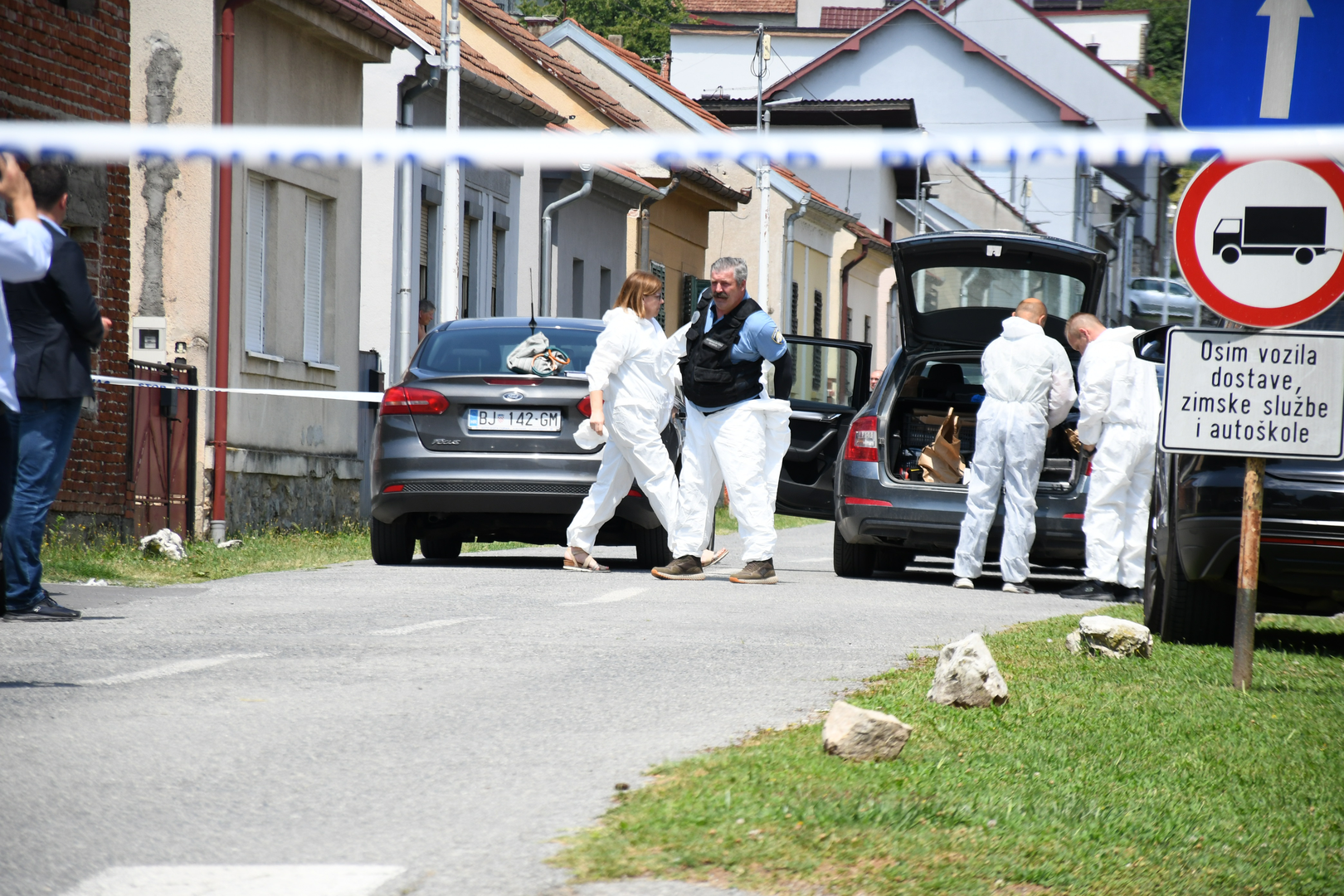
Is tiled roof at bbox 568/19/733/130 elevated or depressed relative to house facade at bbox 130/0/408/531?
elevated

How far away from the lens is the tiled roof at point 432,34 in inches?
961

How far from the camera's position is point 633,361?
39.4ft

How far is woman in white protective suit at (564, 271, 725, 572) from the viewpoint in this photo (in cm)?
1193

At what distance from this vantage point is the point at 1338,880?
4191 millimetres

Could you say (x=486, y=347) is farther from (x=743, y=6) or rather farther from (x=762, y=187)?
(x=743, y=6)

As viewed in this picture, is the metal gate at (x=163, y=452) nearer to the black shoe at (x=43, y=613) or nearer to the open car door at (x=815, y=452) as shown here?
the open car door at (x=815, y=452)

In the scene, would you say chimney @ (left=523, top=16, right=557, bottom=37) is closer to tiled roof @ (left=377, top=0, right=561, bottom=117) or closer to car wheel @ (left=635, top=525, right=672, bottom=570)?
tiled roof @ (left=377, top=0, right=561, bottom=117)

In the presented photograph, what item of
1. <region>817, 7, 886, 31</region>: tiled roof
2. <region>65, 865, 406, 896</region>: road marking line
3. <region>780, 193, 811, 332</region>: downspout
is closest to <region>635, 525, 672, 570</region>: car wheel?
<region>65, 865, 406, 896</region>: road marking line

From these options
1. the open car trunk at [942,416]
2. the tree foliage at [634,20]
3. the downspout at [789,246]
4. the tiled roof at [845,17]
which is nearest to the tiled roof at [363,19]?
the open car trunk at [942,416]

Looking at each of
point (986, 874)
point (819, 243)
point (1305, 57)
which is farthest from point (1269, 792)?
point (819, 243)

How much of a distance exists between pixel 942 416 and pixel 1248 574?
7.24m

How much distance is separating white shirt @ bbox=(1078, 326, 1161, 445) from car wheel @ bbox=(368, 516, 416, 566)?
4.33m

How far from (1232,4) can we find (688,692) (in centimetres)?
318

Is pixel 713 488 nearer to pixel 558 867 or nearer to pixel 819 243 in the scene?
pixel 558 867
